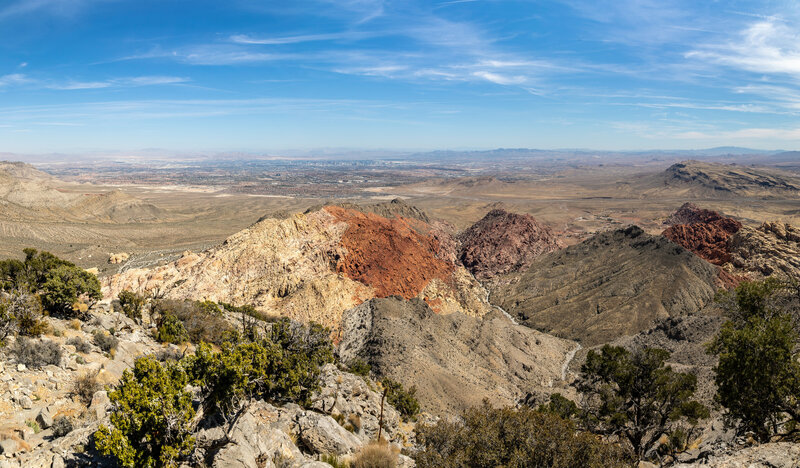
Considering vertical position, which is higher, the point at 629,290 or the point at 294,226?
the point at 294,226

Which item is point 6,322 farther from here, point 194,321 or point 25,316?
point 194,321

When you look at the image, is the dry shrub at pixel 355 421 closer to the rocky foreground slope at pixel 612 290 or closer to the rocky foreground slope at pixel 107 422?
the rocky foreground slope at pixel 107 422

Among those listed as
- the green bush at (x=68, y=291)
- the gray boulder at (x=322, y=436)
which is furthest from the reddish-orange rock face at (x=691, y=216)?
the green bush at (x=68, y=291)

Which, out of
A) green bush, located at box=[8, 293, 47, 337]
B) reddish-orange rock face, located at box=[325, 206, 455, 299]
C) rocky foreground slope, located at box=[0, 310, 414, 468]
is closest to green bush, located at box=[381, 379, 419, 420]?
rocky foreground slope, located at box=[0, 310, 414, 468]

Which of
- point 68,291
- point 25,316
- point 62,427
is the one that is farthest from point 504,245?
point 62,427

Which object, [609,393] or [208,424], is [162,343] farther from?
[609,393]

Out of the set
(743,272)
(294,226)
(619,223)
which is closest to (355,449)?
(294,226)
